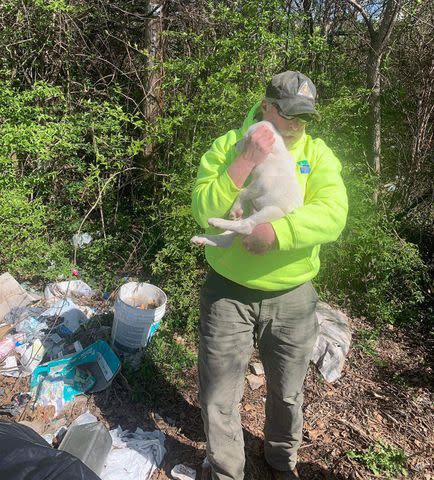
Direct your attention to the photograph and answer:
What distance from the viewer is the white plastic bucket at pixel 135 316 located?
3322 mm

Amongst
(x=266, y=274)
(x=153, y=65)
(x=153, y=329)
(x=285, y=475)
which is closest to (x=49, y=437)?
(x=153, y=329)

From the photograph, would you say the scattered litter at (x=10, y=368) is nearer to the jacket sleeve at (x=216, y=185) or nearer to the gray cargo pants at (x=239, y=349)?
the gray cargo pants at (x=239, y=349)

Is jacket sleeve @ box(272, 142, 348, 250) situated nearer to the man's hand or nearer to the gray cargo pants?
the man's hand

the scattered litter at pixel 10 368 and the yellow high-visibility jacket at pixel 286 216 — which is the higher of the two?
the yellow high-visibility jacket at pixel 286 216

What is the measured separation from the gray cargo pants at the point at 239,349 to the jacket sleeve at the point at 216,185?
Result: 353 mm

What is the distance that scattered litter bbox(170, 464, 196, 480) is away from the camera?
2.59m

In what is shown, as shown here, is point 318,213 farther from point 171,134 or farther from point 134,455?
point 171,134

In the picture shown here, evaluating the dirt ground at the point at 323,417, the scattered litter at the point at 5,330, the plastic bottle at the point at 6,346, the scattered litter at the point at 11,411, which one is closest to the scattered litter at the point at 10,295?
the scattered litter at the point at 5,330

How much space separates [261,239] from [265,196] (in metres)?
0.22

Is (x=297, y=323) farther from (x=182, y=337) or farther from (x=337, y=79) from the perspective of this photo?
(x=337, y=79)

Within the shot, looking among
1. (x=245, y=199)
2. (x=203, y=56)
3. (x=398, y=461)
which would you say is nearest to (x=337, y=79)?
(x=203, y=56)

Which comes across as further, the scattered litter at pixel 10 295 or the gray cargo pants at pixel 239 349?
the scattered litter at pixel 10 295

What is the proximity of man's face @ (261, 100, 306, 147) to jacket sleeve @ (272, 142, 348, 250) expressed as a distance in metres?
0.16

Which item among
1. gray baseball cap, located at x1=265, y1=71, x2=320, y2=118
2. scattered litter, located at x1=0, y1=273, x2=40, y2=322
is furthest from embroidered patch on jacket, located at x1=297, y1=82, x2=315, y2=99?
scattered litter, located at x1=0, y1=273, x2=40, y2=322
